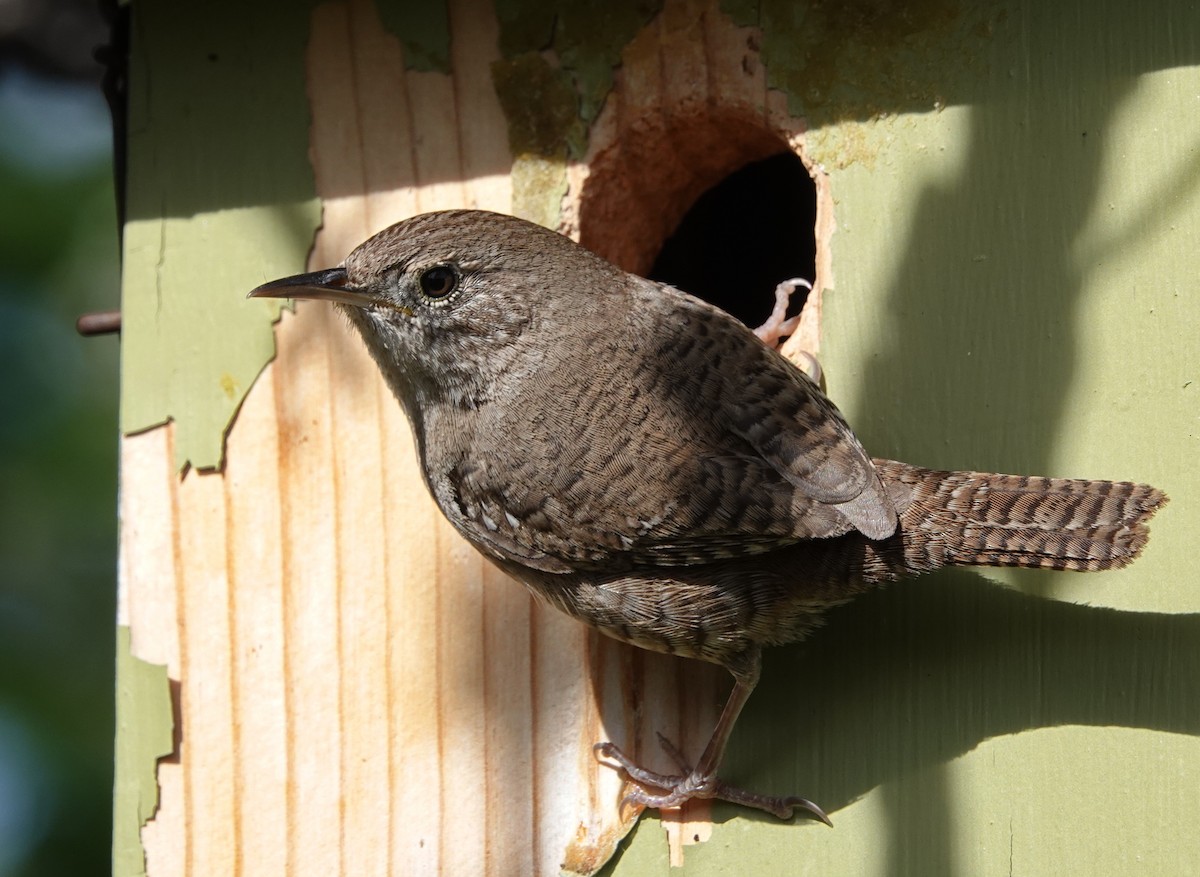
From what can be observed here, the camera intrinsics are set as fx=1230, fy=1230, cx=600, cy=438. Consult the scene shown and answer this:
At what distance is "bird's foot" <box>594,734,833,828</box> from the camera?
2117 millimetres

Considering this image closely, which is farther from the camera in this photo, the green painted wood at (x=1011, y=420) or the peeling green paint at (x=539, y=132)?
the peeling green paint at (x=539, y=132)

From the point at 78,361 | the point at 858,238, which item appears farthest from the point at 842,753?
the point at 78,361

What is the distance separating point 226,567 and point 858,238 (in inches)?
56.4

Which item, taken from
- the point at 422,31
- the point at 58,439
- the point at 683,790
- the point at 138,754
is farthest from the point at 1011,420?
the point at 58,439

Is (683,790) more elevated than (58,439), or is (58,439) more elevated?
(58,439)

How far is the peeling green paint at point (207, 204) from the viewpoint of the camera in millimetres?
2602

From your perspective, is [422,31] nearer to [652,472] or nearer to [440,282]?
[440,282]

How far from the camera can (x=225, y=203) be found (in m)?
2.66

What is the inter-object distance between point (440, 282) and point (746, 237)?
1476 mm

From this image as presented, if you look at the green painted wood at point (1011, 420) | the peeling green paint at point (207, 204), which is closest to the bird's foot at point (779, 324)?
the green painted wood at point (1011, 420)

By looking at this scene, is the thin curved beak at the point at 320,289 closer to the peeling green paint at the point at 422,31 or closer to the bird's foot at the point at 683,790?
the peeling green paint at the point at 422,31

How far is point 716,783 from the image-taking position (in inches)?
84.4

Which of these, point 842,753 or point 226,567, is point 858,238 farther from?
point 226,567

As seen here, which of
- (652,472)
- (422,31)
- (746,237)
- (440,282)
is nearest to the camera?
(652,472)
